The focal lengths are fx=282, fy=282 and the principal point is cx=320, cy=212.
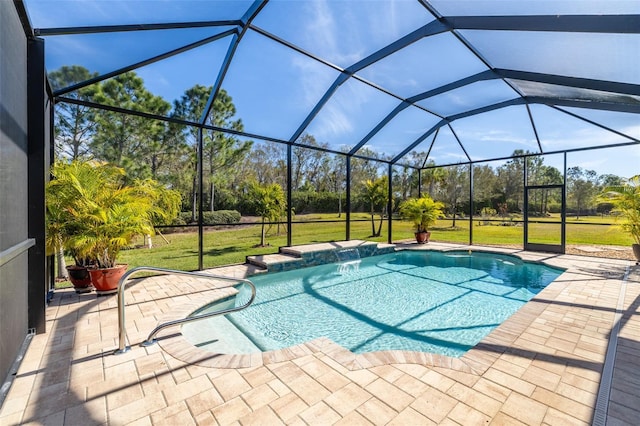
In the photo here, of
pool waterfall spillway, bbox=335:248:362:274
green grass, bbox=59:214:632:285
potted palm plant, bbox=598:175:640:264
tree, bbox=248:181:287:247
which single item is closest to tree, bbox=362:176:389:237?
green grass, bbox=59:214:632:285

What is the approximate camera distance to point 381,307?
5113 millimetres

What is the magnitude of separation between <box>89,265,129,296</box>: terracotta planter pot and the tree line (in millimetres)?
3214

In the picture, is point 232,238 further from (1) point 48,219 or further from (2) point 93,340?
(2) point 93,340

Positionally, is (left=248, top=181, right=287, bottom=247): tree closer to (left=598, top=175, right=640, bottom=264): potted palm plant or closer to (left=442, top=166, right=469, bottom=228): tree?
(left=442, top=166, right=469, bottom=228): tree

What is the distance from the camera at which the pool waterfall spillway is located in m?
8.26

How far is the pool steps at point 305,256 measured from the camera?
7.12 metres

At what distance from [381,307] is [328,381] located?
9.62ft

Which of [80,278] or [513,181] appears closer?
[80,278]

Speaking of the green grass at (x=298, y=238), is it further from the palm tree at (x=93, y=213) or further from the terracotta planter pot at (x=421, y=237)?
the palm tree at (x=93, y=213)

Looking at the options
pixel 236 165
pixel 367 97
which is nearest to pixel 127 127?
pixel 236 165

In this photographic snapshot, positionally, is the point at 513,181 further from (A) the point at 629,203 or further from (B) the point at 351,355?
(B) the point at 351,355

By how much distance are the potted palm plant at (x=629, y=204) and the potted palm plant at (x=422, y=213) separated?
4987mm

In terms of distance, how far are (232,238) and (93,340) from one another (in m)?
10.3

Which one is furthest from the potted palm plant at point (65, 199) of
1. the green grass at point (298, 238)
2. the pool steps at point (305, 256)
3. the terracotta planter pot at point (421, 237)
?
the terracotta planter pot at point (421, 237)
